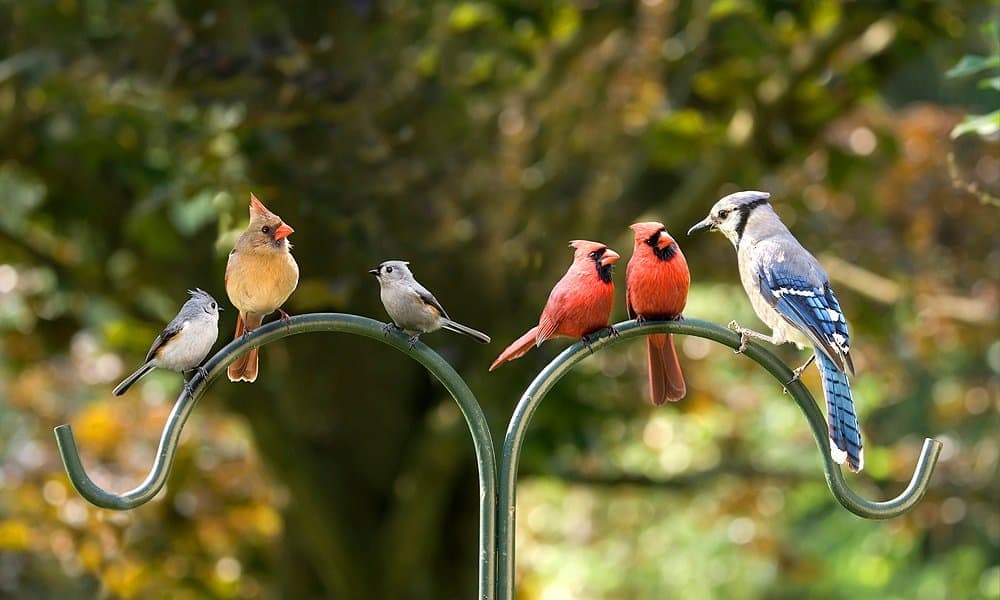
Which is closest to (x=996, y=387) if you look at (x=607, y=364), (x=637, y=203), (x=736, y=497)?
(x=736, y=497)

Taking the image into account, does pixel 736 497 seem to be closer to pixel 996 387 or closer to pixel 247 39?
pixel 996 387

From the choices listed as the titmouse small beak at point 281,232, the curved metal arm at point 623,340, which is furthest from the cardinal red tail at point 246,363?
the curved metal arm at point 623,340

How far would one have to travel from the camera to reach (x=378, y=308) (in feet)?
17.6

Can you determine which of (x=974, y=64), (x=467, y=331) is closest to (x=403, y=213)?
(x=974, y=64)

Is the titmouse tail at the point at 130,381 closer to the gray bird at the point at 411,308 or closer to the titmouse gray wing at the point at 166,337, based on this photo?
the titmouse gray wing at the point at 166,337

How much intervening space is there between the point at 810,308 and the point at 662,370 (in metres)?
0.30

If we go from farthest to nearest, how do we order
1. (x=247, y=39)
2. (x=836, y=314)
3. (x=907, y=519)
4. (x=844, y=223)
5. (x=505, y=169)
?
(x=907, y=519), (x=844, y=223), (x=505, y=169), (x=247, y=39), (x=836, y=314)

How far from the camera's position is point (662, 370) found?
240 cm

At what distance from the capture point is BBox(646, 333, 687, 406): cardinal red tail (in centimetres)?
238

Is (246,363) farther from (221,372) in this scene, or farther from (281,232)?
(281,232)

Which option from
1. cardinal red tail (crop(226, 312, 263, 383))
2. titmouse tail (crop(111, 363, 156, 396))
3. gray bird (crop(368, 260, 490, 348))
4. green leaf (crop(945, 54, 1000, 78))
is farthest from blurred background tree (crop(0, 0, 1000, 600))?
titmouse tail (crop(111, 363, 156, 396))

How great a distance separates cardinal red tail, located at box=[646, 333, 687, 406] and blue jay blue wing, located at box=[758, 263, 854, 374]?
9.4 inches

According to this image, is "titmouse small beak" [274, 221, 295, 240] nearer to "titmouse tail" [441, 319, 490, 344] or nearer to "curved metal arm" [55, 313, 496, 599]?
"curved metal arm" [55, 313, 496, 599]

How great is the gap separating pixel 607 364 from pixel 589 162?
150cm
